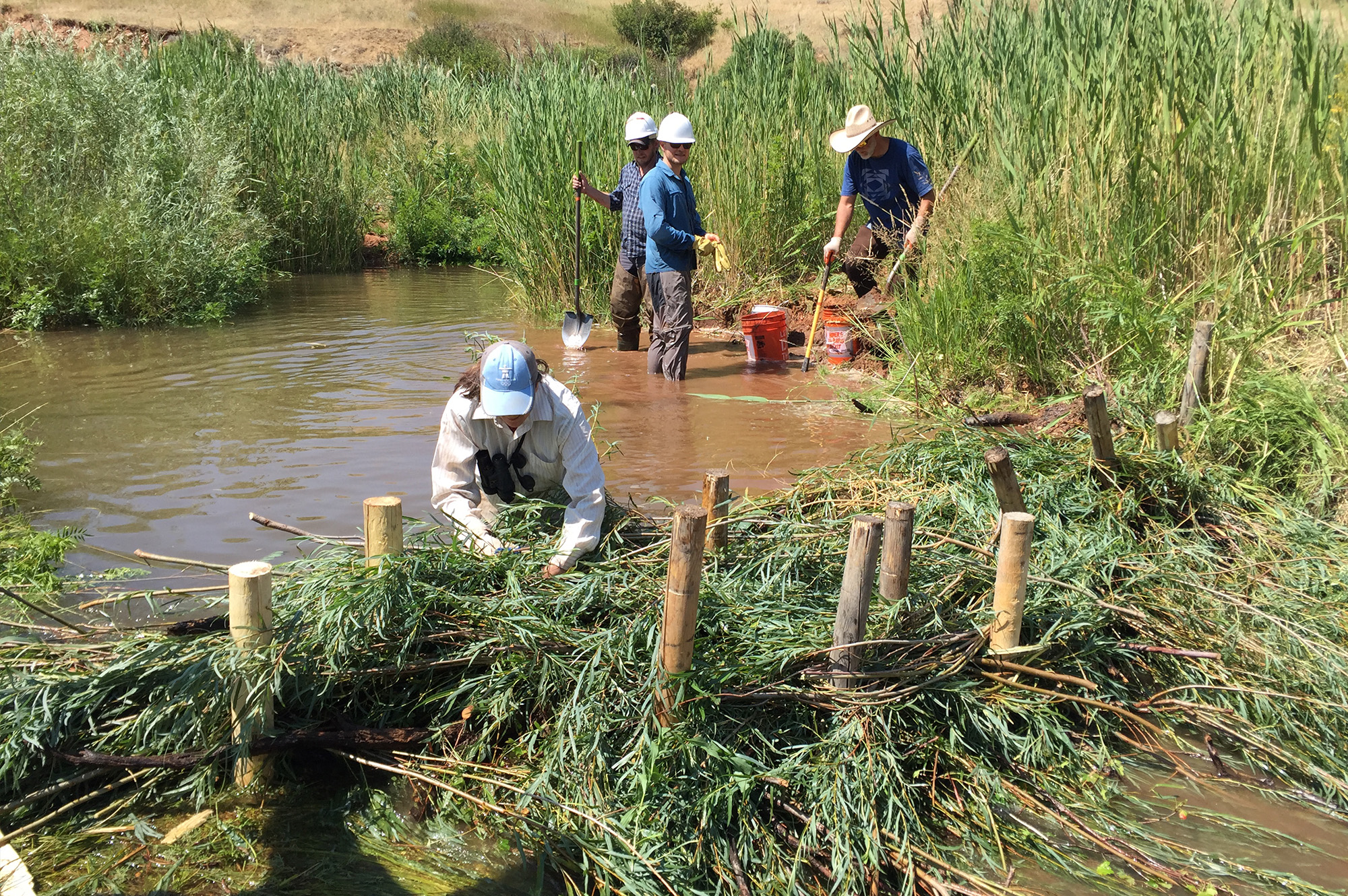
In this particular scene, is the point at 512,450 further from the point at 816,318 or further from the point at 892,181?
the point at 892,181

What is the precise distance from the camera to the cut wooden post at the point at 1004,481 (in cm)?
385

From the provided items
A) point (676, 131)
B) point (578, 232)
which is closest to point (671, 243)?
point (676, 131)

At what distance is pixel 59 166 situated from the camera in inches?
429

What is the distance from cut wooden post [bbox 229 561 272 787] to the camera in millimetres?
3127

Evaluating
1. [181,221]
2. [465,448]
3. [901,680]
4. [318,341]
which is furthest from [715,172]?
[901,680]

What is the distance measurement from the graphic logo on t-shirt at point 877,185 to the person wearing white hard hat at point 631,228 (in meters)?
1.79

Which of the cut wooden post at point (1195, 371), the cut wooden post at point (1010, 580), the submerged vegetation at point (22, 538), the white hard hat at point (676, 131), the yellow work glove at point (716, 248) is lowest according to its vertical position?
the submerged vegetation at point (22, 538)

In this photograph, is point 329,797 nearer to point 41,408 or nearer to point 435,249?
point 41,408

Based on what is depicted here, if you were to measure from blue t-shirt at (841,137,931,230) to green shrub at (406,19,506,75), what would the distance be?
76.1 feet

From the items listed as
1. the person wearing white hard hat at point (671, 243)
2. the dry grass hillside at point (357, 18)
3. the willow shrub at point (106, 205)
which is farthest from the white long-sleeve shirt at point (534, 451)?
the dry grass hillside at point (357, 18)

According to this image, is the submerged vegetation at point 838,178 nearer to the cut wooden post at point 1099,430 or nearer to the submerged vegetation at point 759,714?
the cut wooden post at point 1099,430

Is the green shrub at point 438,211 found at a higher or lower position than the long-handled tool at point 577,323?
higher

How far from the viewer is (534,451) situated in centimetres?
418

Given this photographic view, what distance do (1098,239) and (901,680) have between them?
13.4ft
